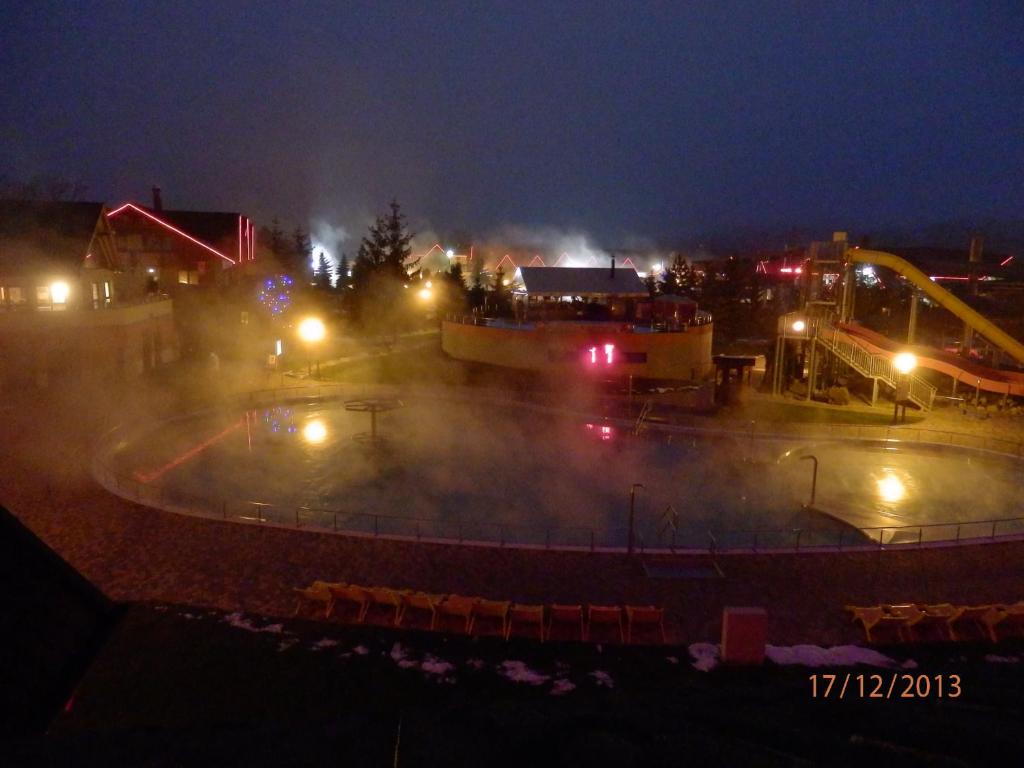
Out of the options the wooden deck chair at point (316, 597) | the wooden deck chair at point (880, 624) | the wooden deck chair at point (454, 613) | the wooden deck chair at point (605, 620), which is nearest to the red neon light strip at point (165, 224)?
the wooden deck chair at point (316, 597)

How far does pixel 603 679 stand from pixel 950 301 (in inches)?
838

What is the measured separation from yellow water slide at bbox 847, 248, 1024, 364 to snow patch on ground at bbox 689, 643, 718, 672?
18963 mm

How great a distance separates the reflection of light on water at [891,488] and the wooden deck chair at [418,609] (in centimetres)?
967

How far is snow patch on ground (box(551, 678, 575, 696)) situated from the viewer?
263 inches

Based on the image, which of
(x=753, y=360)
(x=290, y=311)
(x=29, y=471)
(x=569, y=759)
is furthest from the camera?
(x=290, y=311)

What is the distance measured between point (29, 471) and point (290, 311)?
20.3 m

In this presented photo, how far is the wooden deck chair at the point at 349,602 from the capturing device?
8.24 meters

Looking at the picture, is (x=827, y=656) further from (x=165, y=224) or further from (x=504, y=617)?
(x=165, y=224)

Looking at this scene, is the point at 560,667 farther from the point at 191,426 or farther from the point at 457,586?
the point at 191,426

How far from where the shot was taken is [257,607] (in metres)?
8.39

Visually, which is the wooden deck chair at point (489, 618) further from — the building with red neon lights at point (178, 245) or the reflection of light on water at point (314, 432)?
the building with red neon lights at point (178, 245)

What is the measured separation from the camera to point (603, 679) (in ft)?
23.2

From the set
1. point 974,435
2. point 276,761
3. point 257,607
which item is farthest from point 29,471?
point 974,435

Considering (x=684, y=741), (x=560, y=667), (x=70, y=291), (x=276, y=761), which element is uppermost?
(x=70, y=291)
